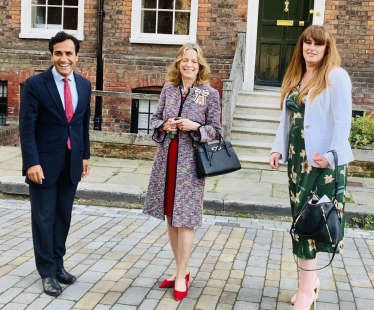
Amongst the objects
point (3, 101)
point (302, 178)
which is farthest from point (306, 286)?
point (3, 101)

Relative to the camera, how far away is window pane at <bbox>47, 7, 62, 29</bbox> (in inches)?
469

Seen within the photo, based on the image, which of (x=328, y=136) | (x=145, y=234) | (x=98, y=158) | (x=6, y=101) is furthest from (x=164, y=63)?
(x=328, y=136)

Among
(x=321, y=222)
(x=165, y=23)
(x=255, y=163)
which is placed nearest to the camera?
(x=321, y=222)

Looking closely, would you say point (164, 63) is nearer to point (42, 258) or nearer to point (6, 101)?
point (6, 101)

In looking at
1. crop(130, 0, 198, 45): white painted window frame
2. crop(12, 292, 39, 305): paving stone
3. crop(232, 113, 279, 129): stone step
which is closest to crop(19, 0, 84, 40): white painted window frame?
crop(130, 0, 198, 45): white painted window frame

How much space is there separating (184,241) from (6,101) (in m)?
9.14

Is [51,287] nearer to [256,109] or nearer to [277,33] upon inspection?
[256,109]

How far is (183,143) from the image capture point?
13.1ft

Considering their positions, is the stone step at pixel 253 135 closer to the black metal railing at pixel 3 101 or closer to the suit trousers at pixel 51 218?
the black metal railing at pixel 3 101

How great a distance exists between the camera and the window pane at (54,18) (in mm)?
11914

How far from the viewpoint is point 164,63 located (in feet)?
37.0

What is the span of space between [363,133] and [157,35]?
465 cm

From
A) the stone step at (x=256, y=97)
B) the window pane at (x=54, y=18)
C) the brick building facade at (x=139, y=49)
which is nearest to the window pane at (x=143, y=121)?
the brick building facade at (x=139, y=49)

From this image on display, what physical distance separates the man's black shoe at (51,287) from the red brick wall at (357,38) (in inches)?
330
